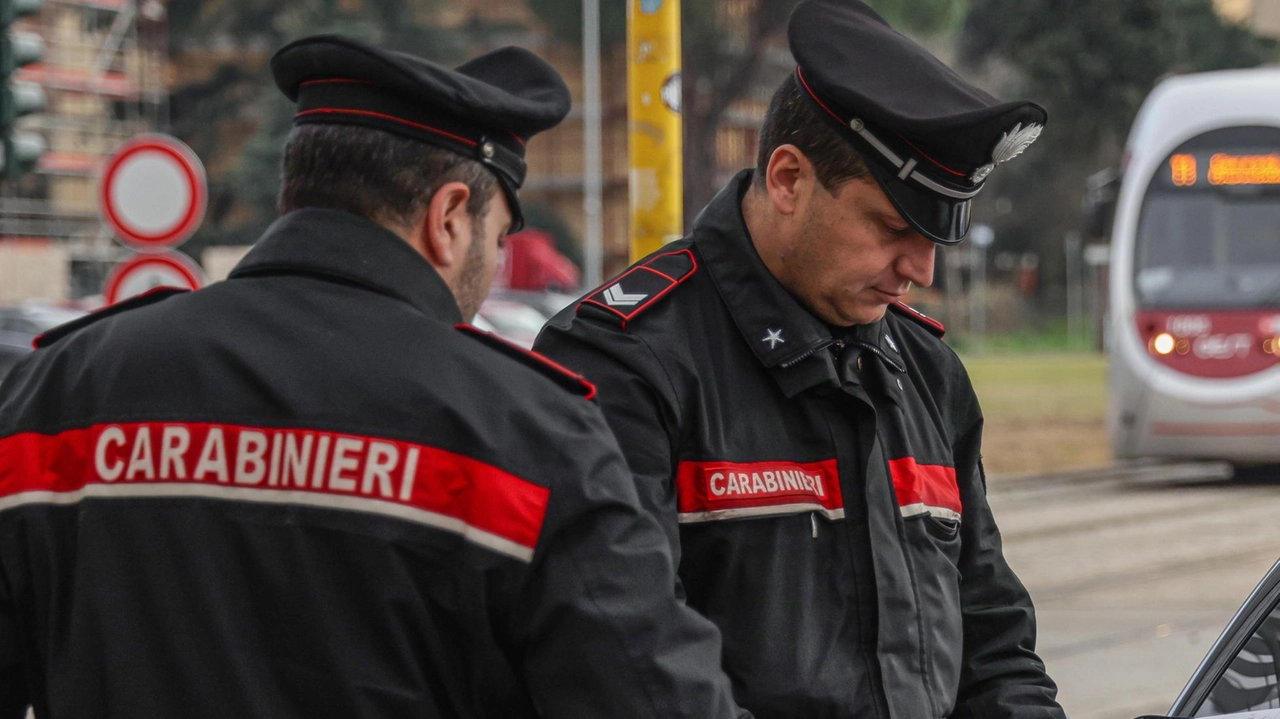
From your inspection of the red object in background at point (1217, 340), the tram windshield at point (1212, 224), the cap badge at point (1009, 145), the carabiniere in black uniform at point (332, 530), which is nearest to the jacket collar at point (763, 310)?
the cap badge at point (1009, 145)

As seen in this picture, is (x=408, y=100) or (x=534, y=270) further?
(x=534, y=270)

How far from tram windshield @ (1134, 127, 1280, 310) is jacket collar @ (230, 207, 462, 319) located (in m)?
12.7

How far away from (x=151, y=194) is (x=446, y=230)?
24.4ft

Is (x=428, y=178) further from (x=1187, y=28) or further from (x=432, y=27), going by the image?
(x=1187, y=28)

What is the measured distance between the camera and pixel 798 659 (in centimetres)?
214

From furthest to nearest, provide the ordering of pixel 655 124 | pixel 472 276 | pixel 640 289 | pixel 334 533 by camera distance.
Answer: pixel 655 124 → pixel 640 289 → pixel 472 276 → pixel 334 533

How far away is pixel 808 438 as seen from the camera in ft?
7.43

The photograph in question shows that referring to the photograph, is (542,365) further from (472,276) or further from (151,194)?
(151,194)

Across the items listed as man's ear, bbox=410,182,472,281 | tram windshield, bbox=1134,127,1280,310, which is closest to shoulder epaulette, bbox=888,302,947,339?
man's ear, bbox=410,182,472,281

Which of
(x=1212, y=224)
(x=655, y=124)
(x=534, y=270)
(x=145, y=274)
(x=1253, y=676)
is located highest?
(x=655, y=124)

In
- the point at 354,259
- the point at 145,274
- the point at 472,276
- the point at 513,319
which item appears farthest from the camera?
the point at 513,319

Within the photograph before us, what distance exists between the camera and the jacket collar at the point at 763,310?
227 cm

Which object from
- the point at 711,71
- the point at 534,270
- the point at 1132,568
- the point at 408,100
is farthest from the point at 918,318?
the point at 534,270

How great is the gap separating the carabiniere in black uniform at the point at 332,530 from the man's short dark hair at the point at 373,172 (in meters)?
0.08
